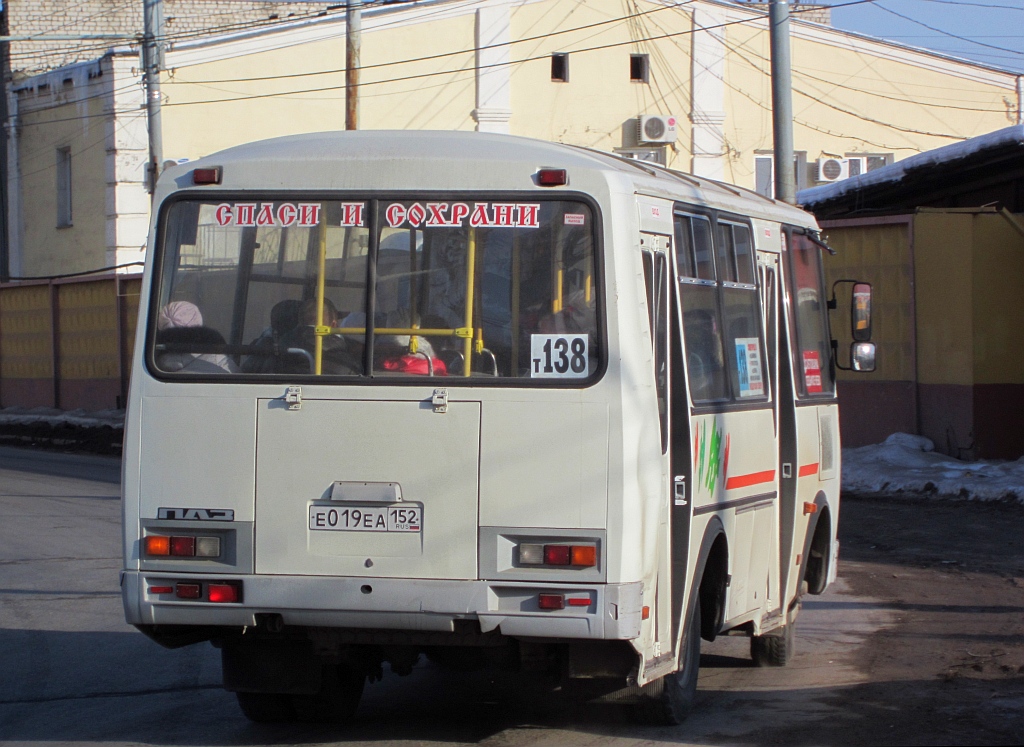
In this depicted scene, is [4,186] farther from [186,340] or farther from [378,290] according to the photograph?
[378,290]

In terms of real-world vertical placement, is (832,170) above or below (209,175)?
above

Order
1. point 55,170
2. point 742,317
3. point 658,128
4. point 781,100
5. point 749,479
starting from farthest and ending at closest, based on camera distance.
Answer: point 55,170
point 658,128
point 781,100
point 742,317
point 749,479

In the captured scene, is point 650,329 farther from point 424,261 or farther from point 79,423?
point 79,423

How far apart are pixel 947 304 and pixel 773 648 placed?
10163 millimetres

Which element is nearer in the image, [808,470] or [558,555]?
[558,555]

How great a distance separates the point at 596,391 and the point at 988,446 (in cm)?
1222

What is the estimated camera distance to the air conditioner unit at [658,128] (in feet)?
104

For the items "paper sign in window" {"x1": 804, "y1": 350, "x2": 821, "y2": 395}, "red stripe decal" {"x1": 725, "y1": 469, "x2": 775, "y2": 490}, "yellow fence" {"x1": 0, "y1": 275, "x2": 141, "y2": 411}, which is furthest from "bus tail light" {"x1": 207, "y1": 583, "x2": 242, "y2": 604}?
"yellow fence" {"x1": 0, "y1": 275, "x2": 141, "y2": 411}

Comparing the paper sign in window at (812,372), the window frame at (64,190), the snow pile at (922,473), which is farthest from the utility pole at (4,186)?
the paper sign in window at (812,372)

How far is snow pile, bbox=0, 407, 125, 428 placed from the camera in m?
24.2

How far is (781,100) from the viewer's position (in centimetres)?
1461

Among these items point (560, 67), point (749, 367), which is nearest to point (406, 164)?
point (749, 367)

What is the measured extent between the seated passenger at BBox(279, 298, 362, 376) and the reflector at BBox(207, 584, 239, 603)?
0.90 meters

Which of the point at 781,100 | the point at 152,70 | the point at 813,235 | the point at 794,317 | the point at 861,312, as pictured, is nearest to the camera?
the point at 794,317
